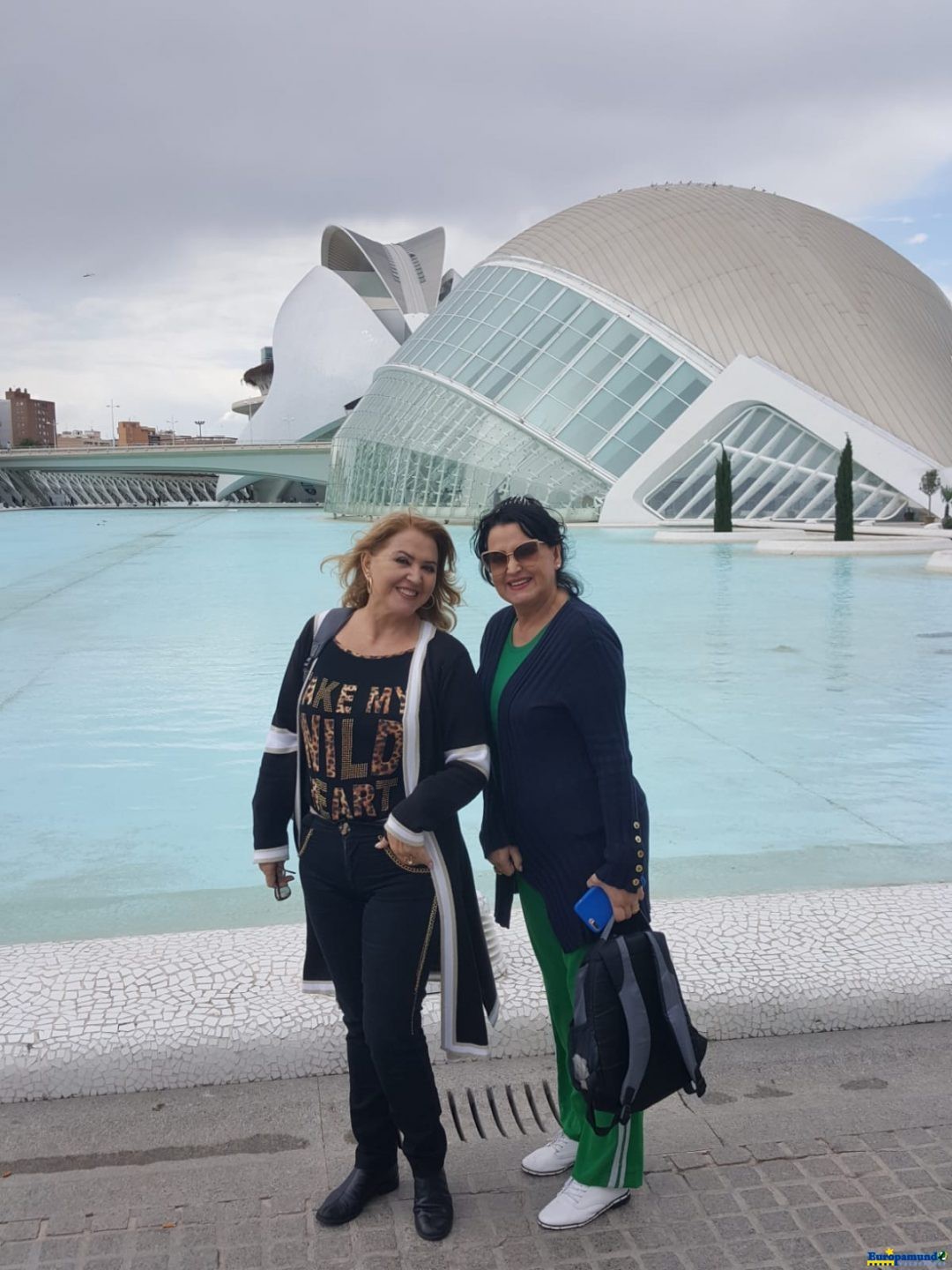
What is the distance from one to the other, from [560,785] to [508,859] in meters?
0.25

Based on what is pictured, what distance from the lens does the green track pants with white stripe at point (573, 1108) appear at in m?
2.46

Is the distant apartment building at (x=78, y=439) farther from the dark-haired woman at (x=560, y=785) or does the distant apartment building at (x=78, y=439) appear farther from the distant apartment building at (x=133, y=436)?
the dark-haired woman at (x=560, y=785)

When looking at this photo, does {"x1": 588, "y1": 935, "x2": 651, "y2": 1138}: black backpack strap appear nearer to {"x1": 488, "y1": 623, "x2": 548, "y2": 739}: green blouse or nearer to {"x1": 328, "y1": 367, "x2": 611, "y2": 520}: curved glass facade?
{"x1": 488, "y1": 623, "x2": 548, "y2": 739}: green blouse

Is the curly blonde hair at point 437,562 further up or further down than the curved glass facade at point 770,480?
further down

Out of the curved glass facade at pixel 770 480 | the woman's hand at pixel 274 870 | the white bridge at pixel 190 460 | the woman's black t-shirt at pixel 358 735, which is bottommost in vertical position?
the woman's hand at pixel 274 870

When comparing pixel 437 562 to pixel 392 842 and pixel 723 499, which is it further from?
pixel 723 499

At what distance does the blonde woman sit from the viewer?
248cm

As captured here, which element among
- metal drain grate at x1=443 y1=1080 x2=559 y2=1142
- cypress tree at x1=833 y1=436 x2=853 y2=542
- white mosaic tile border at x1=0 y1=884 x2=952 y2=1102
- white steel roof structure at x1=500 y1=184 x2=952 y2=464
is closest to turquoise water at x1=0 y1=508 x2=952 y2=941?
white mosaic tile border at x1=0 y1=884 x2=952 y2=1102

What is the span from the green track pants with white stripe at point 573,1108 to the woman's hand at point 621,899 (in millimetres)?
130

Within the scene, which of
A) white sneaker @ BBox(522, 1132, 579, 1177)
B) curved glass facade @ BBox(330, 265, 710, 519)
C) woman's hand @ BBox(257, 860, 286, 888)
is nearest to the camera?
white sneaker @ BBox(522, 1132, 579, 1177)

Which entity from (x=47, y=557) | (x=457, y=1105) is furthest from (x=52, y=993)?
(x=47, y=557)

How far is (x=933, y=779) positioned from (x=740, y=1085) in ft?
12.3

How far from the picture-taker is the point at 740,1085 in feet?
9.55

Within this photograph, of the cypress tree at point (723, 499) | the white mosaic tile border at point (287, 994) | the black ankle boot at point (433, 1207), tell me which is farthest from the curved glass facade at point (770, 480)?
the black ankle boot at point (433, 1207)
